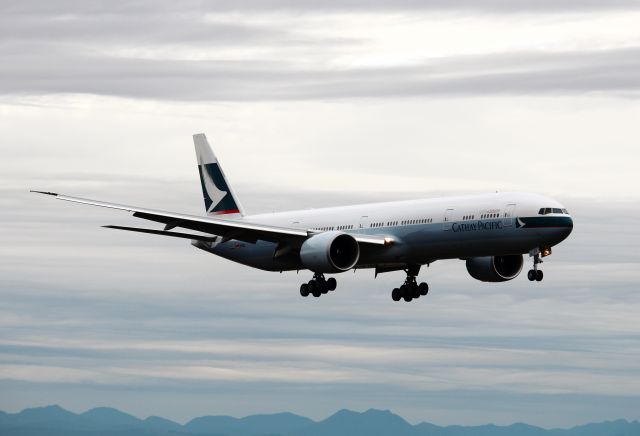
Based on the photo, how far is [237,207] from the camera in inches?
4119

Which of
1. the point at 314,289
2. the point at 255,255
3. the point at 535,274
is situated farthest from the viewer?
the point at 255,255

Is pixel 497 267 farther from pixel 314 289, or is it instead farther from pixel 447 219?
pixel 314 289

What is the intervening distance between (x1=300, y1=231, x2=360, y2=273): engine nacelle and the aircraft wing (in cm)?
91

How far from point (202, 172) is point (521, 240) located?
33.9m

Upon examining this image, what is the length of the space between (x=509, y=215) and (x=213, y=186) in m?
31.4

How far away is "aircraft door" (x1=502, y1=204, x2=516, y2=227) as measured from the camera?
81188 millimetres

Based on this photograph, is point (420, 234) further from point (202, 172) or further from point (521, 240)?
point (202, 172)

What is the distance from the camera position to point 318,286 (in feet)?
296

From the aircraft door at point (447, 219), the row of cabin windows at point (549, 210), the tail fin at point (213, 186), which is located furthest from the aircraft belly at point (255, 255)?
the row of cabin windows at point (549, 210)

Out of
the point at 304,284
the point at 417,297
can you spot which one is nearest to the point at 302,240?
the point at 304,284

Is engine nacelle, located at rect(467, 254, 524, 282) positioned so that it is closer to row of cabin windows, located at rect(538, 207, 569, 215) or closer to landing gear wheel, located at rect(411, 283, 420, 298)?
landing gear wheel, located at rect(411, 283, 420, 298)

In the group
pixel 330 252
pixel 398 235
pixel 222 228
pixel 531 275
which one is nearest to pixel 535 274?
pixel 531 275

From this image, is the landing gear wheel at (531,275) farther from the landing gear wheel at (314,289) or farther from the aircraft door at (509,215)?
the landing gear wheel at (314,289)

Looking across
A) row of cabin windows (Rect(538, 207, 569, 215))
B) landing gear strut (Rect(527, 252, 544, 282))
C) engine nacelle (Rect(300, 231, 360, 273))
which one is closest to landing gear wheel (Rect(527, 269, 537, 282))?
landing gear strut (Rect(527, 252, 544, 282))
